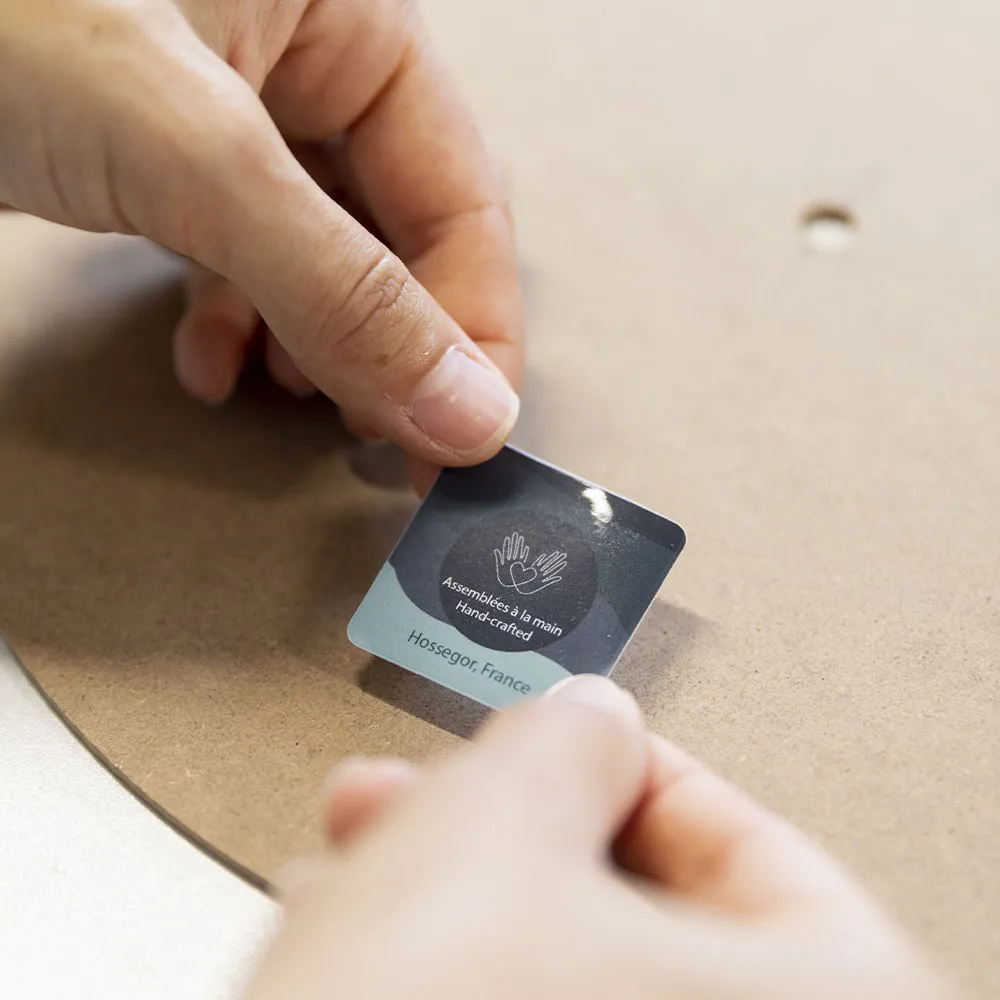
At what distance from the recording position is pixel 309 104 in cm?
84

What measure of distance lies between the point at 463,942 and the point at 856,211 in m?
0.81

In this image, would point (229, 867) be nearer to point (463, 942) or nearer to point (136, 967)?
point (136, 967)

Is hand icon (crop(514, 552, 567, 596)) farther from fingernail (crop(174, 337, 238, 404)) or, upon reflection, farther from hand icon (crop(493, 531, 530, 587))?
fingernail (crop(174, 337, 238, 404))

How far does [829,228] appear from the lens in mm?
956

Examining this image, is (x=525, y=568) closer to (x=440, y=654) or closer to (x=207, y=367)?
(x=440, y=654)

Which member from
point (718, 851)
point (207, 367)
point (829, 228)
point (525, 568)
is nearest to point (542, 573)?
point (525, 568)

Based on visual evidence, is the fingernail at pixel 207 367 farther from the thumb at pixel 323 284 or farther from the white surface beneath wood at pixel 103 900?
the white surface beneath wood at pixel 103 900

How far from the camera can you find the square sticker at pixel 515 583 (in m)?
0.66

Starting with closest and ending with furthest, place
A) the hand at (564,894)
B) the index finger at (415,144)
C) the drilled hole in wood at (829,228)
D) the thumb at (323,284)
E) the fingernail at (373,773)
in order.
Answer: the hand at (564,894)
the fingernail at (373,773)
the thumb at (323,284)
the index finger at (415,144)
the drilled hole in wood at (829,228)

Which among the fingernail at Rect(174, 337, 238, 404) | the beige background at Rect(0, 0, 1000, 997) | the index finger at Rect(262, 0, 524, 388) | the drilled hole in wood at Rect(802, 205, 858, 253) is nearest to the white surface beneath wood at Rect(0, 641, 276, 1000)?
the beige background at Rect(0, 0, 1000, 997)

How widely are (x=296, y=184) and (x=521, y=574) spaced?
293 millimetres

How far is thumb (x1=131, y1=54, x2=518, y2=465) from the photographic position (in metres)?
0.61

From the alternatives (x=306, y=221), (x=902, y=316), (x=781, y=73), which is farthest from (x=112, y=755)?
(x=781, y=73)

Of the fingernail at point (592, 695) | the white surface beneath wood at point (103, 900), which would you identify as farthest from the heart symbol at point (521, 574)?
the white surface beneath wood at point (103, 900)
